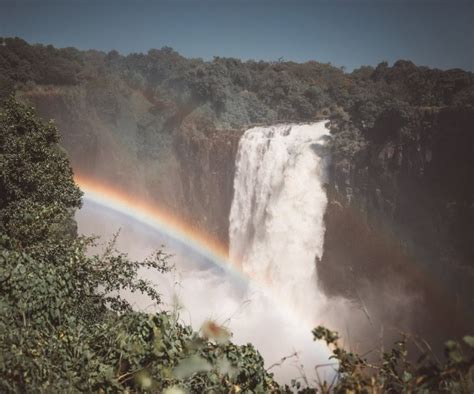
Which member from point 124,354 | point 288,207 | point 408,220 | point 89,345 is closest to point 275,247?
point 288,207

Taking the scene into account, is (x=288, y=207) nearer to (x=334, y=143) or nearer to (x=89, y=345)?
(x=334, y=143)

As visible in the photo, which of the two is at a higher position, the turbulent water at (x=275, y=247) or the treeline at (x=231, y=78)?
the treeline at (x=231, y=78)

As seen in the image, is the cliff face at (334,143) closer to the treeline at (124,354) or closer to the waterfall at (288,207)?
the waterfall at (288,207)

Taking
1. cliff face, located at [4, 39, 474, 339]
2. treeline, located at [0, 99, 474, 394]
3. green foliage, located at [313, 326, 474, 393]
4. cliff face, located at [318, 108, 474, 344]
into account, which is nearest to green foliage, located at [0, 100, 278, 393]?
treeline, located at [0, 99, 474, 394]

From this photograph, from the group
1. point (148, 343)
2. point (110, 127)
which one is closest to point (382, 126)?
point (148, 343)

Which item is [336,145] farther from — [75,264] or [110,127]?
[110,127]

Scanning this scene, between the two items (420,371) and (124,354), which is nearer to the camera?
(420,371)

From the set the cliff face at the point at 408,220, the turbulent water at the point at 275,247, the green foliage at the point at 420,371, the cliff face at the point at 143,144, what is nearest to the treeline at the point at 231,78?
the cliff face at the point at 143,144
